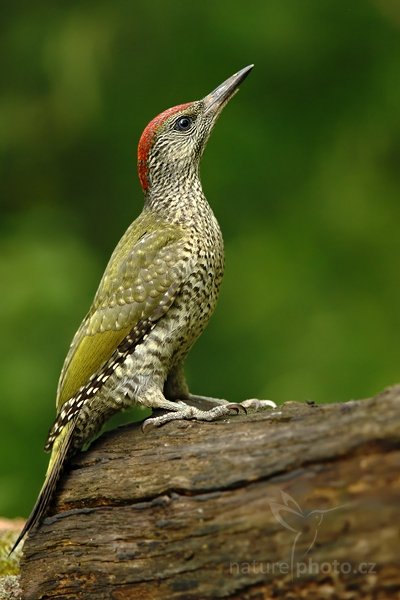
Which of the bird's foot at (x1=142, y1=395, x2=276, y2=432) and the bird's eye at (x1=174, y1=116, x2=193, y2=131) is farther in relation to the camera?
the bird's eye at (x1=174, y1=116, x2=193, y2=131)

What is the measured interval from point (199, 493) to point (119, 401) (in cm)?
91

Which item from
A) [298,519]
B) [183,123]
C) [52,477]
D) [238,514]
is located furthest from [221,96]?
[298,519]

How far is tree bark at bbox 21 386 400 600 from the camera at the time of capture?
231cm

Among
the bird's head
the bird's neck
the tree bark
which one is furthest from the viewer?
the bird's head

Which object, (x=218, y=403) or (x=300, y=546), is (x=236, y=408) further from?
(x=300, y=546)

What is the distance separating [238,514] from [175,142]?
196 centimetres

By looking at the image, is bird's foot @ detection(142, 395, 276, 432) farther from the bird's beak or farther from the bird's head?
the bird's beak

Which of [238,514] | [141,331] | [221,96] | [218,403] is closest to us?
[238,514]

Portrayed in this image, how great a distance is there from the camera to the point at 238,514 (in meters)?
2.57

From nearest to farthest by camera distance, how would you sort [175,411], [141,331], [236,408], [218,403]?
[236,408] → [175,411] → [141,331] → [218,403]

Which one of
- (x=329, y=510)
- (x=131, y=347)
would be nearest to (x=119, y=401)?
(x=131, y=347)

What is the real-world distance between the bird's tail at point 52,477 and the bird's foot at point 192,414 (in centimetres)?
31

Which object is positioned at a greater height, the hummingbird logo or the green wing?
the green wing

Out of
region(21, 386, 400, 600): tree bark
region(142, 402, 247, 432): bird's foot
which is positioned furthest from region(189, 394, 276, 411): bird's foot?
region(21, 386, 400, 600): tree bark
